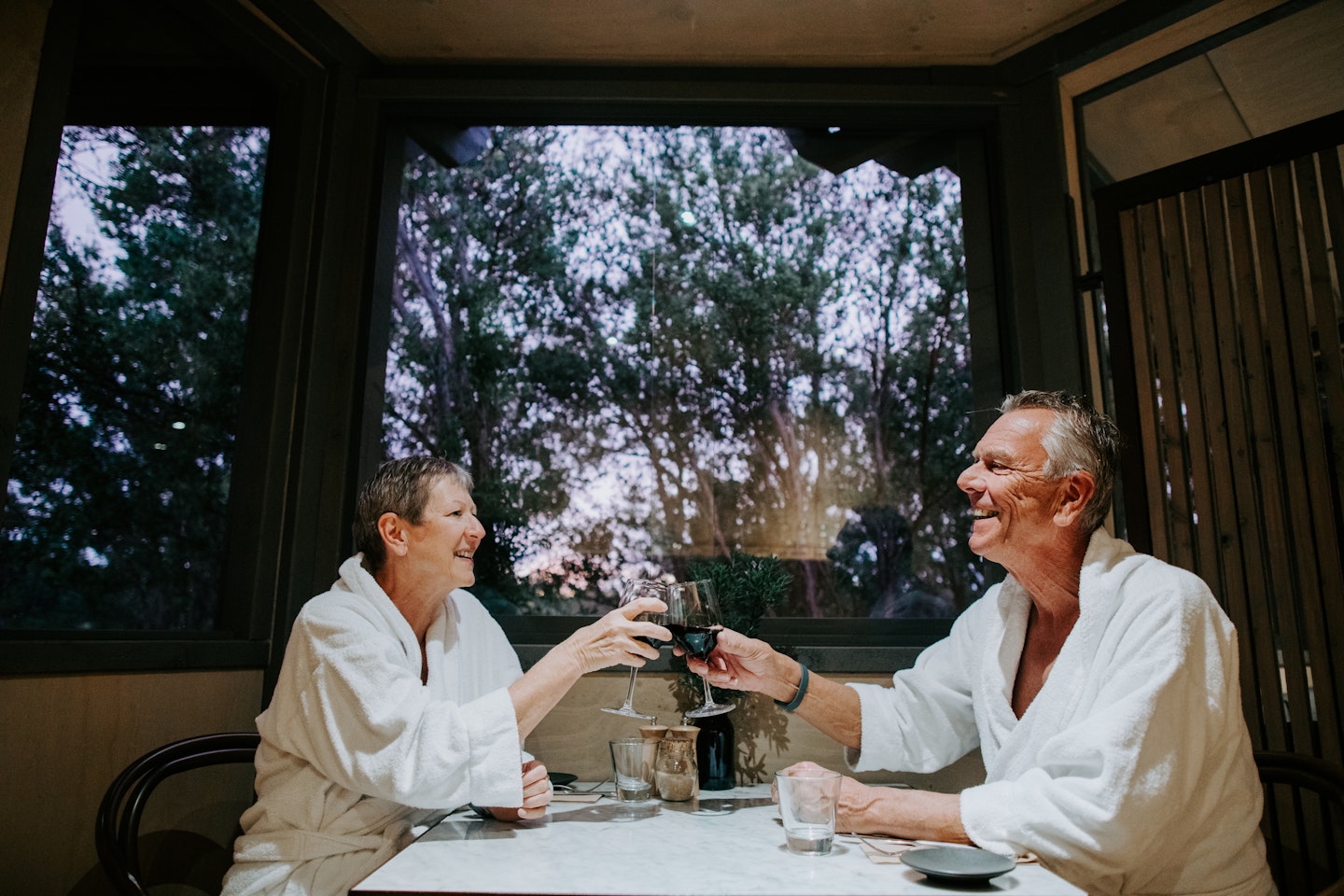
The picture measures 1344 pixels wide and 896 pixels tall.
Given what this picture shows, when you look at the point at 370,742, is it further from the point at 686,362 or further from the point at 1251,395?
the point at 1251,395

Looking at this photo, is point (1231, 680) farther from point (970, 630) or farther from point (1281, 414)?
point (1281, 414)

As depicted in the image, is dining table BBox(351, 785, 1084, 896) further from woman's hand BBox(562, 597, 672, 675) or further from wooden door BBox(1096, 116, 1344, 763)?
wooden door BBox(1096, 116, 1344, 763)

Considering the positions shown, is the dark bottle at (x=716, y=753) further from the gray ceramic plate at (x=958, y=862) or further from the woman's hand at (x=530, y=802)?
the gray ceramic plate at (x=958, y=862)

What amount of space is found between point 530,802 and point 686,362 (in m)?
1.43

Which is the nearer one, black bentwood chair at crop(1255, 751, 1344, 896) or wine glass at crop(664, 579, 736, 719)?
wine glass at crop(664, 579, 736, 719)

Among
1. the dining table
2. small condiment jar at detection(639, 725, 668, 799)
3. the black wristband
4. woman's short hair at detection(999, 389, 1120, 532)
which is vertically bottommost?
the dining table

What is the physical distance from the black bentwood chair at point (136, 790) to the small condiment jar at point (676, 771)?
2.70 ft

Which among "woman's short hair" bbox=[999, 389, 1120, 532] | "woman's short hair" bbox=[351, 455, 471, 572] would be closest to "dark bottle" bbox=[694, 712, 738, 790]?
"woman's short hair" bbox=[351, 455, 471, 572]

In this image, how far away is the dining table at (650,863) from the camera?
3.63 feet

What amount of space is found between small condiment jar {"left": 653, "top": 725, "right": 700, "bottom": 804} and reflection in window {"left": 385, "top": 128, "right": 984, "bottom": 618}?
0.83 meters

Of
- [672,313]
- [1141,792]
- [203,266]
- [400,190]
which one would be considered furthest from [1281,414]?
[203,266]

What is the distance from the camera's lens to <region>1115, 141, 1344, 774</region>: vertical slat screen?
2.00 metres

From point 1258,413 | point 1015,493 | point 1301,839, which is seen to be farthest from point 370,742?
point 1258,413

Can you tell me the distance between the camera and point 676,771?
1.71 metres
